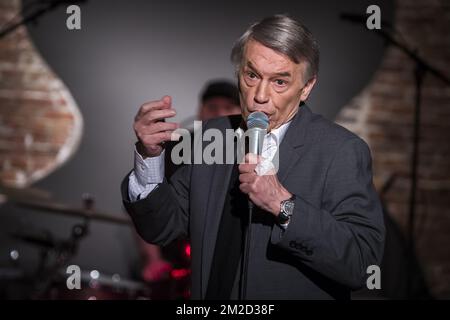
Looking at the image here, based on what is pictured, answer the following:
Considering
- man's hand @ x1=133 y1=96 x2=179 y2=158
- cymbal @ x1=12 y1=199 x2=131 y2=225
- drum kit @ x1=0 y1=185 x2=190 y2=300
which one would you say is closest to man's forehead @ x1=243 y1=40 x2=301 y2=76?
man's hand @ x1=133 y1=96 x2=179 y2=158

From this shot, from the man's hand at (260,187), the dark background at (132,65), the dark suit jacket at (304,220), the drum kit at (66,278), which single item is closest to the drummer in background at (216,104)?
the drum kit at (66,278)

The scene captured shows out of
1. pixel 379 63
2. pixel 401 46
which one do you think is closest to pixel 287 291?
pixel 401 46

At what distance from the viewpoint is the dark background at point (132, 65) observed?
414cm

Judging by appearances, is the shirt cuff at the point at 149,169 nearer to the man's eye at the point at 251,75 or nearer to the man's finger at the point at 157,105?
the man's finger at the point at 157,105

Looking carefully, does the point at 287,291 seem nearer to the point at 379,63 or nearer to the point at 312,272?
the point at 312,272

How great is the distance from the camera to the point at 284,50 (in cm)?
164

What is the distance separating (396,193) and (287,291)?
9.06ft

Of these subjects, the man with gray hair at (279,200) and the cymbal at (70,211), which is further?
the cymbal at (70,211)

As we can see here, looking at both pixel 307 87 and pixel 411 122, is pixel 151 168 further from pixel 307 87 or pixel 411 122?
pixel 411 122

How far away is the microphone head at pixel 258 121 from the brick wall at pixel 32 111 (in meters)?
2.83

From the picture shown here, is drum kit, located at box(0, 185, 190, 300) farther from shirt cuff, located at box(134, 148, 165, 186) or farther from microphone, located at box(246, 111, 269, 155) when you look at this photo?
microphone, located at box(246, 111, 269, 155)

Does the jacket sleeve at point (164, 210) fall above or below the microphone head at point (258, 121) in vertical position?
below

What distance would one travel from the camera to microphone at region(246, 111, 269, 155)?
4.76 feet

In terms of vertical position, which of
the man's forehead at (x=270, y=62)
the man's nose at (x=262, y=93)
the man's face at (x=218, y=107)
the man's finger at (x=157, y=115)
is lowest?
the man's finger at (x=157, y=115)
